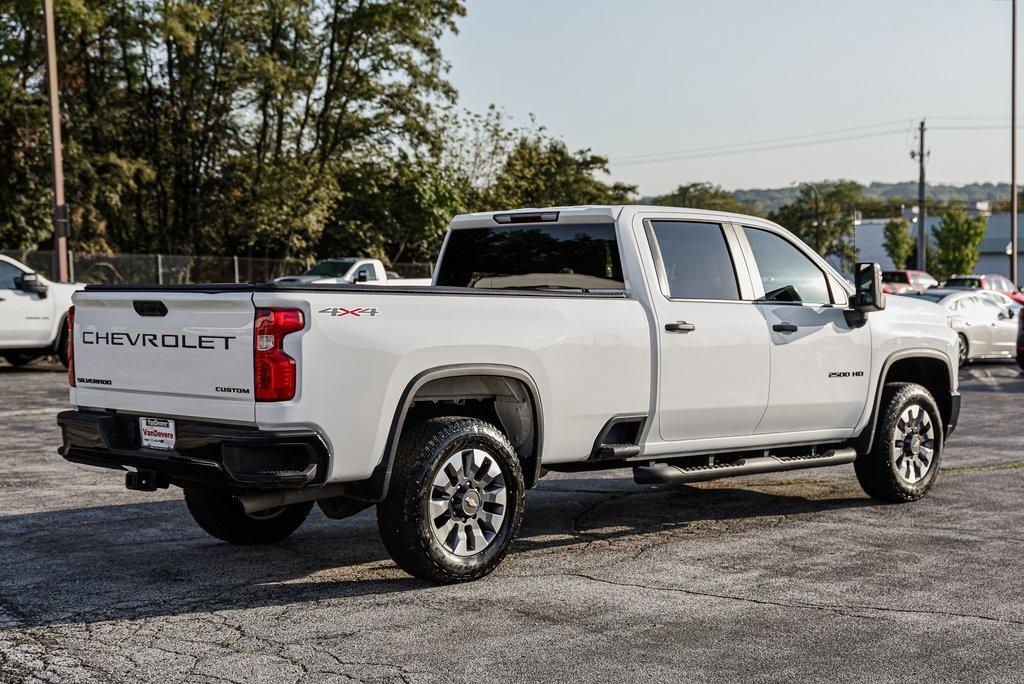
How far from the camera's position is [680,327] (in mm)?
7332

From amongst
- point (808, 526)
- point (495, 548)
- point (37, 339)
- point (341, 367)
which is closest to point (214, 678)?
point (341, 367)

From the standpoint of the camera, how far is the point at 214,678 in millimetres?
4828

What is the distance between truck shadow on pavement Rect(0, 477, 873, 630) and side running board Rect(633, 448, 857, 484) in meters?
0.41

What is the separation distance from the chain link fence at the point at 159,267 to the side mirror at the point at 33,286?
722cm

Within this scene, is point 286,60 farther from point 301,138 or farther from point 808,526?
point 808,526

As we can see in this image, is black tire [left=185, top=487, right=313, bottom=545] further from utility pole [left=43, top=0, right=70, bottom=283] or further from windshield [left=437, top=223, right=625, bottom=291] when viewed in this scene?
utility pole [left=43, top=0, right=70, bottom=283]

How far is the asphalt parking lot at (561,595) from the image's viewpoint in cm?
502

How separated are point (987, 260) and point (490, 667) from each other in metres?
117

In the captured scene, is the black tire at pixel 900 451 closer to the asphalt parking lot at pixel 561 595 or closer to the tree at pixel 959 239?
the asphalt parking lot at pixel 561 595

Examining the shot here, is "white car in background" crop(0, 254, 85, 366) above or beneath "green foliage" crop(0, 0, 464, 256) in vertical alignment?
beneath

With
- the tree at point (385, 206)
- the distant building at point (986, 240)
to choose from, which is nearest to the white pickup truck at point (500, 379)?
the tree at point (385, 206)

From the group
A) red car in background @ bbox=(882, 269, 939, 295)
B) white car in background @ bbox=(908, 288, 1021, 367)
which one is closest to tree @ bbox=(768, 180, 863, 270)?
red car in background @ bbox=(882, 269, 939, 295)

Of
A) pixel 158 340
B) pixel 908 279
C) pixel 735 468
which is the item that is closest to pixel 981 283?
pixel 908 279

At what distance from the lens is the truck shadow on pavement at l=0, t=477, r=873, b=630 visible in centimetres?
608
